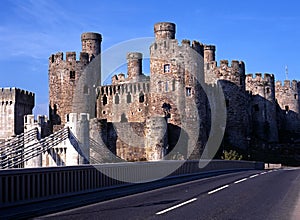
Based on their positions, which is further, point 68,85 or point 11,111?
point 11,111

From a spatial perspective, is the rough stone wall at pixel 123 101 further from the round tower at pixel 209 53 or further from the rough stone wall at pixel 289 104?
the rough stone wall at pixel 289 104

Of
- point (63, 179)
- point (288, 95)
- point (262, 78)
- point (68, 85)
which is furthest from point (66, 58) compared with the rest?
point (63, 179)

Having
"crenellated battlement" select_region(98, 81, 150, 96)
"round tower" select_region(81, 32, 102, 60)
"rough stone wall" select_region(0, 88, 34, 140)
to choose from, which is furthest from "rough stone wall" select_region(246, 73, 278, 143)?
"rough stone wall" select_region(0, 88, 34, 140)

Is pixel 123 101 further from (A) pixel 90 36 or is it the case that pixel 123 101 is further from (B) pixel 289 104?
(B) pixel 289 104

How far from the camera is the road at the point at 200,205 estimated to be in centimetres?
1166

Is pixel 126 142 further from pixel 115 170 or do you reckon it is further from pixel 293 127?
pixel 293 127

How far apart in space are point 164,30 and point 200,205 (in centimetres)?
3719

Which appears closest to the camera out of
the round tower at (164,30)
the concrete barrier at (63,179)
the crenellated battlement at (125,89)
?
the concrete barrier at (63,179)

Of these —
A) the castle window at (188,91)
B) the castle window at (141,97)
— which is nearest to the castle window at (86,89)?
the castle window at (141,97)

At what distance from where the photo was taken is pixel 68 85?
183ft

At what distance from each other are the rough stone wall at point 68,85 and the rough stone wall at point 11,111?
14.2ft

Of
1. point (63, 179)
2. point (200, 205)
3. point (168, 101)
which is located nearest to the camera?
point (200, 205)

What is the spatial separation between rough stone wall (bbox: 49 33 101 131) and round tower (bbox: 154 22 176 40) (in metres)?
10.5

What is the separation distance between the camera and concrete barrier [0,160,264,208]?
12.4 metres
